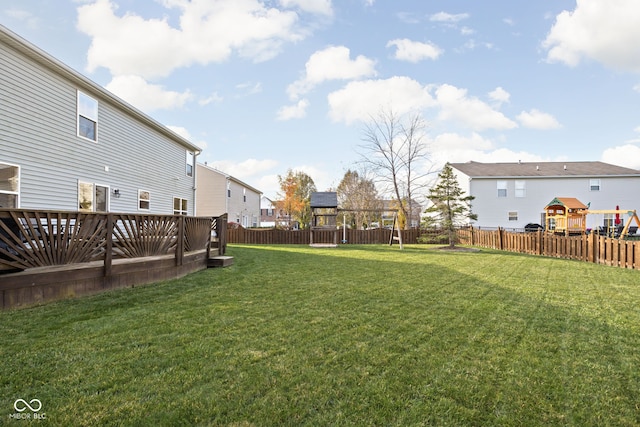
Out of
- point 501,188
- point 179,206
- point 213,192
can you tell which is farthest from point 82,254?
point 501,188

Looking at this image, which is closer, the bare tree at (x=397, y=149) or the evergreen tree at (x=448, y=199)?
the evergreen tree at (x=448, y=199)

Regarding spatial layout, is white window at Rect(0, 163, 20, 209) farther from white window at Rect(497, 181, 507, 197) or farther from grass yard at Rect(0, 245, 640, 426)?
white window at Rect(497, 181, 507, 197)

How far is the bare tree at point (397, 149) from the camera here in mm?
24719

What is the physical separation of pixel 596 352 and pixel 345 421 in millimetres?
2813

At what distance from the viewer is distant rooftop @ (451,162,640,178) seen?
82.9 ft

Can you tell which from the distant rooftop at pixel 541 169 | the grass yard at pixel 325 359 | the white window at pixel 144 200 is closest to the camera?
the grass yard at pixel 325 359

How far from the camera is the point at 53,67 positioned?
820cm

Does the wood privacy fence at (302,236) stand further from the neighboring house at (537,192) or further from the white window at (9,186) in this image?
the white window at (9,186)

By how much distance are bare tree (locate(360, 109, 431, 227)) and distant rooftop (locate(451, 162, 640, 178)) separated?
4412 millimetres

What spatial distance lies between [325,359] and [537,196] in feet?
92.5

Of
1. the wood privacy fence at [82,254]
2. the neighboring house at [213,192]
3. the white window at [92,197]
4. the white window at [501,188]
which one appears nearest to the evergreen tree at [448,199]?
the white window at [501,188]

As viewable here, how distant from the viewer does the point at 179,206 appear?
15.4 meters

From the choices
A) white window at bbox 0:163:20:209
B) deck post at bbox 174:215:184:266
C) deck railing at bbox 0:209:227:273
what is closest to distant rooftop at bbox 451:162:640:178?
deck post at bbox 174:215:184:266

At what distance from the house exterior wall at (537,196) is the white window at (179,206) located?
68.8 feet
